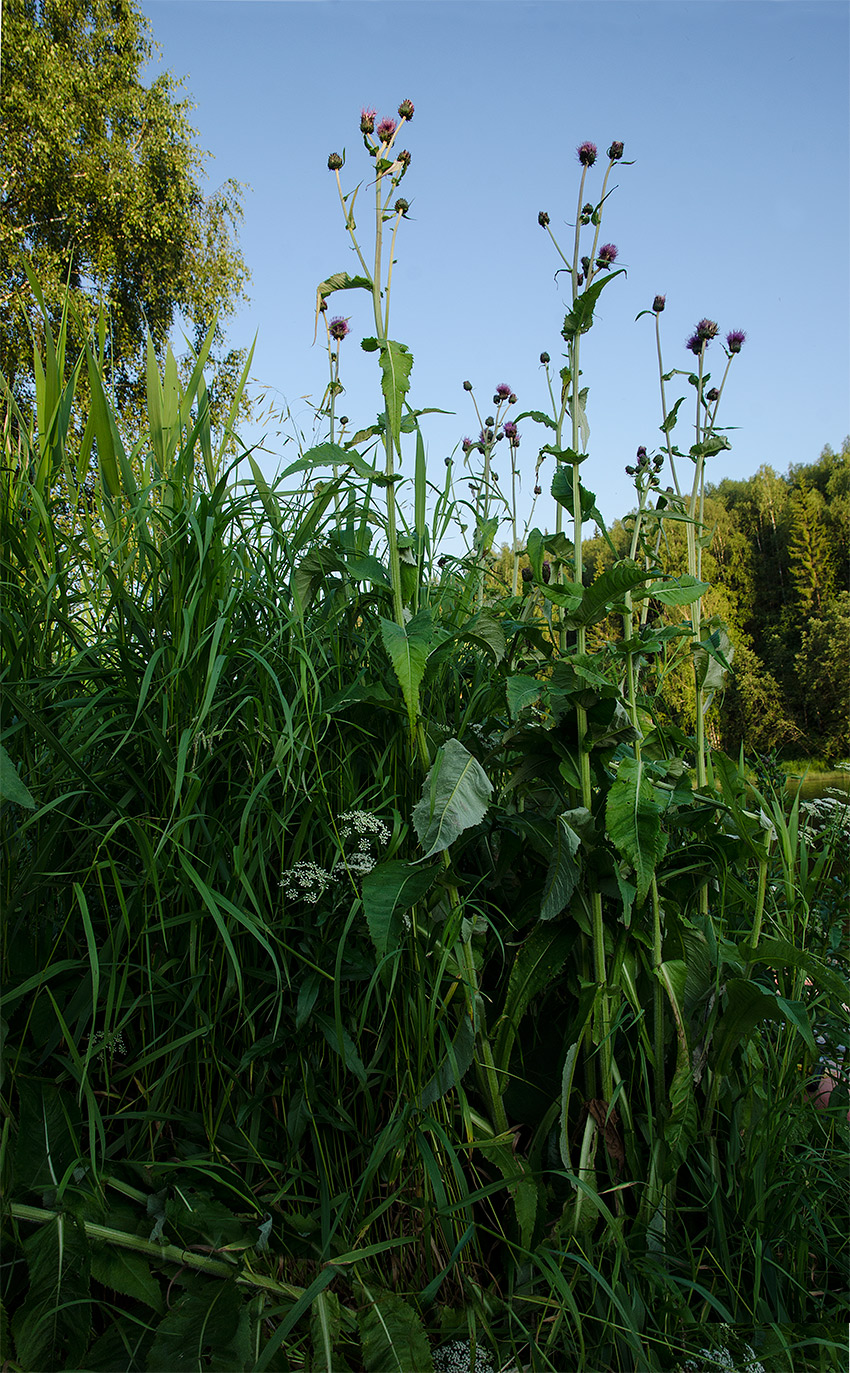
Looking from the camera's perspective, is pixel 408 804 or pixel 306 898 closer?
pixel 306 898

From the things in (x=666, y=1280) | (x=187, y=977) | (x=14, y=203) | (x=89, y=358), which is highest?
(x=14, y=203)

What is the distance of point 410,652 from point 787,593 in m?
25.5

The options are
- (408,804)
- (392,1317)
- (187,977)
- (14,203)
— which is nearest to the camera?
(392,1317)

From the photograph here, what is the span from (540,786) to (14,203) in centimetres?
1261

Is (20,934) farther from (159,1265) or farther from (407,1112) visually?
(407,1112)

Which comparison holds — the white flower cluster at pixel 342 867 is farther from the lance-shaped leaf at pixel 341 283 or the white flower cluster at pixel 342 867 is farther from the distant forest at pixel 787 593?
the distant forest at pixel 787 593

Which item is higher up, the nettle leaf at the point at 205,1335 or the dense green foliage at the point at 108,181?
the dense green foliage at the point at 108,181

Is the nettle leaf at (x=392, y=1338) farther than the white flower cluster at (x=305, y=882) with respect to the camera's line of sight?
No

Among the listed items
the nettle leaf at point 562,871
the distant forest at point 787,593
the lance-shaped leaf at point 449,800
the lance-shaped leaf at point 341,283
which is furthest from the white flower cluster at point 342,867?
the distant forest at point 787,593

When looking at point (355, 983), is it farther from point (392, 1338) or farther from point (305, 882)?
point (392, 1338)

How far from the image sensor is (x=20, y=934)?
114 centimetres

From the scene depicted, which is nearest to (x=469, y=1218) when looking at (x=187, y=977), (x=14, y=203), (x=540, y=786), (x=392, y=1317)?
(x=392, y=1317)

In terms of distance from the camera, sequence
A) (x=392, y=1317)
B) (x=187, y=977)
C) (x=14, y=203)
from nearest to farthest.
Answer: (x=392, y=1317) < (x=187, y=977) < (x=14, y=203)

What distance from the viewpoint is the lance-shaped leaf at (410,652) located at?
103 cm
